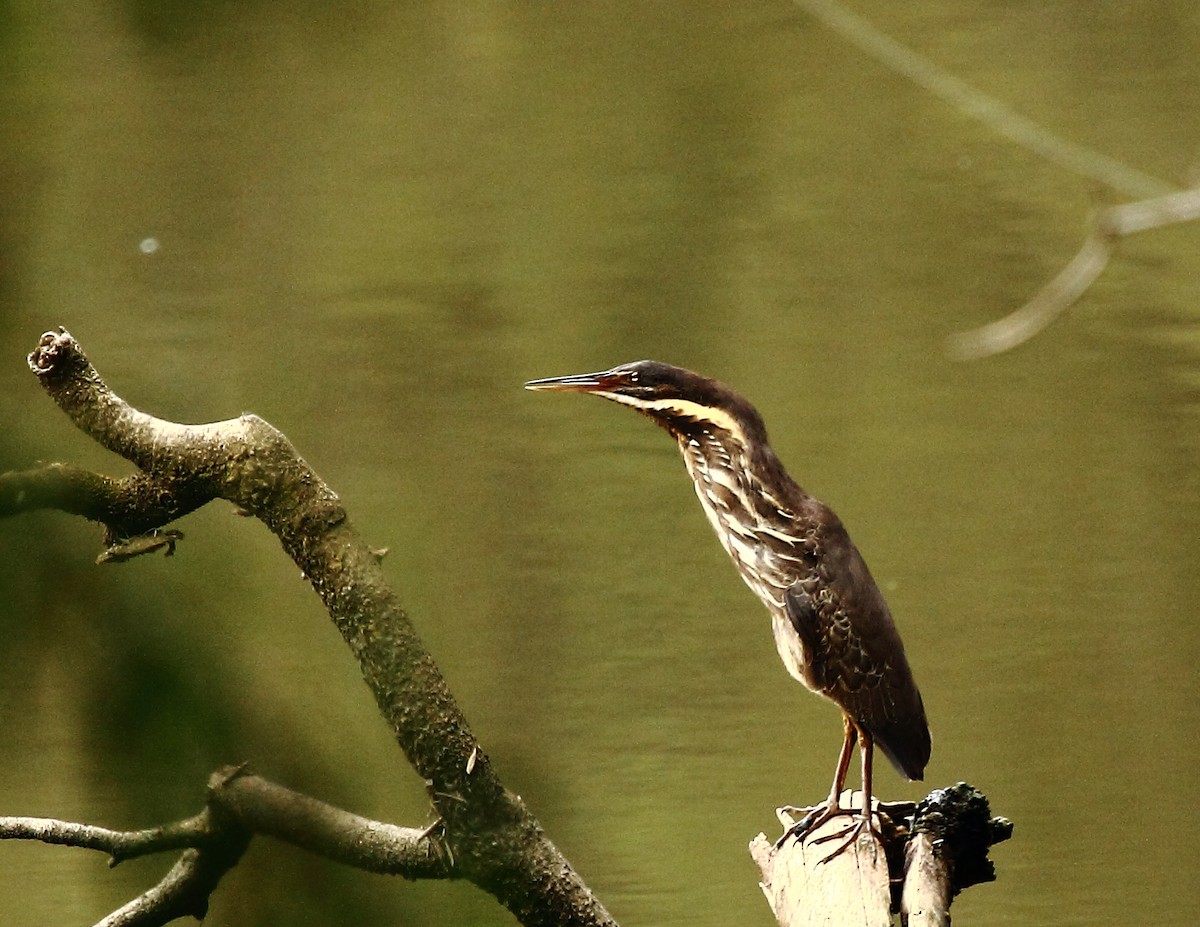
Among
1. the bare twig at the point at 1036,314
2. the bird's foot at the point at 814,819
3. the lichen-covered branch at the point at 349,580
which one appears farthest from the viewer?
the bare twig at the point at 1036,314

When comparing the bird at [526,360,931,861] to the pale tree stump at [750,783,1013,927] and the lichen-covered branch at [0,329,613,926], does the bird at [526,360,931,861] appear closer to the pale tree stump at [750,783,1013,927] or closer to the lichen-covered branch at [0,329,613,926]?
the pale tree stump at [750,783,1013,927]

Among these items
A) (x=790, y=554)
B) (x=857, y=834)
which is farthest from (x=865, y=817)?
(x=790, y=554)

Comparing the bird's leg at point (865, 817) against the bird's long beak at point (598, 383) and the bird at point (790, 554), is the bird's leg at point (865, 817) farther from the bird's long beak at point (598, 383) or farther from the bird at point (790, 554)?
the bird's long beak at point (598, 383)

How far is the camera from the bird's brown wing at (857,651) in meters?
0.74

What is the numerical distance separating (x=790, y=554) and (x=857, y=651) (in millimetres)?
68

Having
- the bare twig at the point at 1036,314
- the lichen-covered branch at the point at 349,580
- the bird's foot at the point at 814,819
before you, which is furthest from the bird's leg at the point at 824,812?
the bare twig at the point at 1036,314

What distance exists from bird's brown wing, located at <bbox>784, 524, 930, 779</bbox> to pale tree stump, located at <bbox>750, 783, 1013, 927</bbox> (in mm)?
35

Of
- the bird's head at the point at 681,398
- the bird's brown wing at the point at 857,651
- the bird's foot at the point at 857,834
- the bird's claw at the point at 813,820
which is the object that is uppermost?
the bird's head at the point at 681,398

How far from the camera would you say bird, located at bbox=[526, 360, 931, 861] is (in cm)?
73

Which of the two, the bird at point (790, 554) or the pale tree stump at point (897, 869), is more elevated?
the bird at point (790, 554)

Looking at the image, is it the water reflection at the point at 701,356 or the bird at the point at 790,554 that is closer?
the bird at the point at 790,554

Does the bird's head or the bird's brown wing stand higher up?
the bird's head

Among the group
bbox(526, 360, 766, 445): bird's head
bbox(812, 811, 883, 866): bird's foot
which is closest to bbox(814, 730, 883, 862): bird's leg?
bbox(812, 811, 883, 866): bird's foot

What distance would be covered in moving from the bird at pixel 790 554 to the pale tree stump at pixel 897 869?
0.03 m
